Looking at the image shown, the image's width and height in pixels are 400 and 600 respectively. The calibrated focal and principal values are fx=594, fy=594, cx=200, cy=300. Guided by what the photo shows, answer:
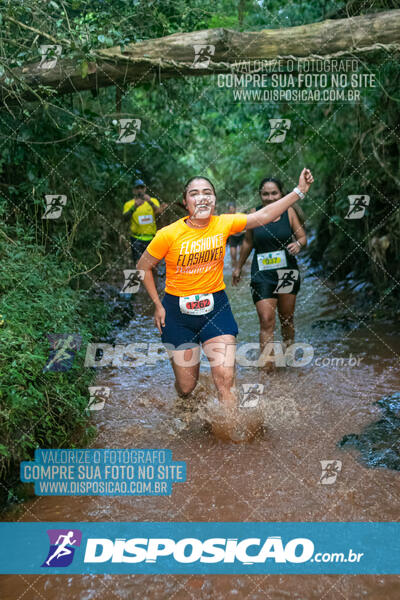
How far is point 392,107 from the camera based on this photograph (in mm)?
7820

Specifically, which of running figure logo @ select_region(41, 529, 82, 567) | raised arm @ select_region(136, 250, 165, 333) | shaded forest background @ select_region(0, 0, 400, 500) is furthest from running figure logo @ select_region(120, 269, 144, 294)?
running figure logo @ select_region(41, 529, 82, 567)

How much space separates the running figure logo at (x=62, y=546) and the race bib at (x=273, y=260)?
10.8 ft

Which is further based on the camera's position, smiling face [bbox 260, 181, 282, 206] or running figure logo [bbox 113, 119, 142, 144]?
running figure logo [bbox 113, 119, 142, 144]

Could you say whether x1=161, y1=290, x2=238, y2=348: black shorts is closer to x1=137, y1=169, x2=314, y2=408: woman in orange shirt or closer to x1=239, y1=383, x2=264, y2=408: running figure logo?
x1=137, y1=169, x2=314, y2=408: woman in orange shirt

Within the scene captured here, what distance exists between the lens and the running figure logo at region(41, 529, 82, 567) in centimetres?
337

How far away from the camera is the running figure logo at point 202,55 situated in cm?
612

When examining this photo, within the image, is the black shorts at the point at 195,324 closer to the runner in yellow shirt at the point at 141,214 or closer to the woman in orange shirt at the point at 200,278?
the woman in orange shirt at the point at 200,278

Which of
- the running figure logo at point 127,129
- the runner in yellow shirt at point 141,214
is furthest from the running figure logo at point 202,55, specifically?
the runner in yellow shirt at point 141,214

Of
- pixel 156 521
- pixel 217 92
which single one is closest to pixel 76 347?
pixel 156 521

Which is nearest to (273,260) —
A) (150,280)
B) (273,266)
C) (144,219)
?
(273,266)

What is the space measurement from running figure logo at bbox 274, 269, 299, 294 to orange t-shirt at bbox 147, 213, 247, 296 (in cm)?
158

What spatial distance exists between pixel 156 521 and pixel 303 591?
1.03 meters

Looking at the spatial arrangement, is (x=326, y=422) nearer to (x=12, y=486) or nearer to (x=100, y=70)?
(x=12, y=486)

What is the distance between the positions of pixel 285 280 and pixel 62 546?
11.3 feet
